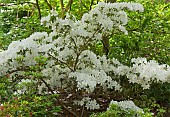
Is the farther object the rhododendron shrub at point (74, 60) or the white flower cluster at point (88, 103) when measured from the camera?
the white flower cluster at point (88, 103)

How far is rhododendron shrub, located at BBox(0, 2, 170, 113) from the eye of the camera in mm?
3123

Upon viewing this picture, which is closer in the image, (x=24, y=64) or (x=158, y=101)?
(x=24, y=64)

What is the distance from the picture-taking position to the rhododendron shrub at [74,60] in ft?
10.2

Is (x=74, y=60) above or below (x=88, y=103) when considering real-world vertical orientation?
above

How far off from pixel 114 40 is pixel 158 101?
1139 mm

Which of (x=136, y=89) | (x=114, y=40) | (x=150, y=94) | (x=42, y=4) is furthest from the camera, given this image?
(x=42, y=4)

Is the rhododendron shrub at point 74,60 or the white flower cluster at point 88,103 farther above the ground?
the rhododendron shrub at point 74,60

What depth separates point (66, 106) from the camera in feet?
12.4

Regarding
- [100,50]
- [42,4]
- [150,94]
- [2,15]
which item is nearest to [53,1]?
[42,4]

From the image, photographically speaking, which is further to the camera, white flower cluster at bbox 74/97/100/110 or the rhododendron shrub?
white flower cluster at bbox 74/97/100/110

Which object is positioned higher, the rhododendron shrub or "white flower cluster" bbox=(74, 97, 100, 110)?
the rhododendron shrub

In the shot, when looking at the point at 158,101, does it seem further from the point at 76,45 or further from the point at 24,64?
the point at 24,64

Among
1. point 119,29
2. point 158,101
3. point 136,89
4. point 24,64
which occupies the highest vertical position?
point 119,29

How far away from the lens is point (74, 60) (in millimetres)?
3555
